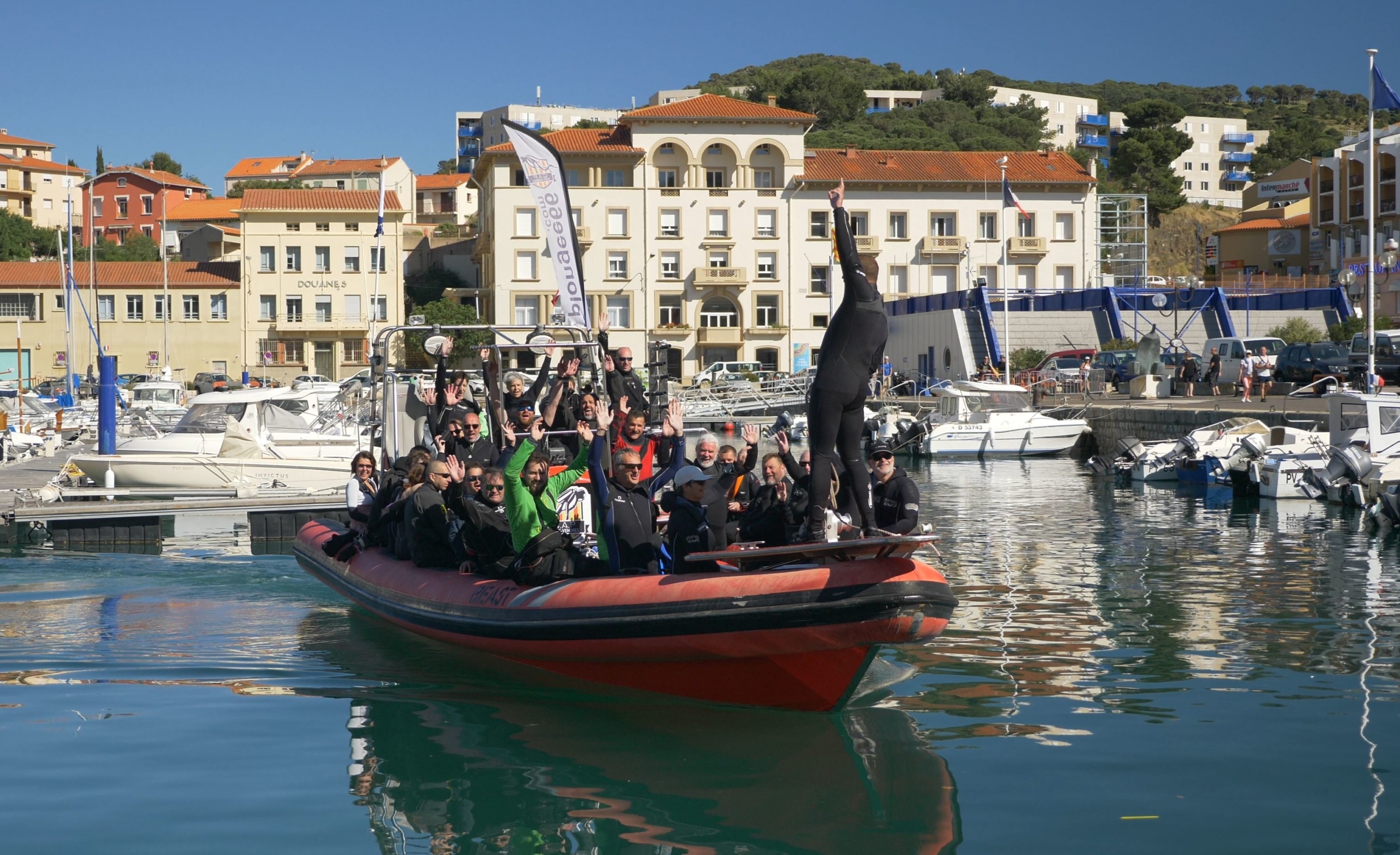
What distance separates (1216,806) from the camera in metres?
7.00

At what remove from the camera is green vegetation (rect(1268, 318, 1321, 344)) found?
4419 cm

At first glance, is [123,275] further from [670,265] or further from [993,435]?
[993,435]

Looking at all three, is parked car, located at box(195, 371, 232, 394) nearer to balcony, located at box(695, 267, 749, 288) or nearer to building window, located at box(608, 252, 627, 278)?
building window, located at box(608, 252, 627, 278)

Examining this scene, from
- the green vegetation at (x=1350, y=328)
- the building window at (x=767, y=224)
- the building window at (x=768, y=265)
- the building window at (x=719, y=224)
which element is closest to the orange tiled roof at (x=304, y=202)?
the building window at (x=719, y=224)

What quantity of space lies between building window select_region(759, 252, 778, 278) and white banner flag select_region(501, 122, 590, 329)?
42714 millimetres

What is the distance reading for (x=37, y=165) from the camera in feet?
302

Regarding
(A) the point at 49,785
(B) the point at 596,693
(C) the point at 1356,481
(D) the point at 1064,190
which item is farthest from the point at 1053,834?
(D) the point at 1064,190

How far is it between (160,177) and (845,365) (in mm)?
94606

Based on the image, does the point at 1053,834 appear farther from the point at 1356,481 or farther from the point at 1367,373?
the point at 1367,373

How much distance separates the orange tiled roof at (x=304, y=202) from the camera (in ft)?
209

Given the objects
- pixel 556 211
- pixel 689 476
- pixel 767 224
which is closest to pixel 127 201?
pixel 767 224

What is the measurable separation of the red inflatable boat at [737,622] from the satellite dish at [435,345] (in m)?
3.33

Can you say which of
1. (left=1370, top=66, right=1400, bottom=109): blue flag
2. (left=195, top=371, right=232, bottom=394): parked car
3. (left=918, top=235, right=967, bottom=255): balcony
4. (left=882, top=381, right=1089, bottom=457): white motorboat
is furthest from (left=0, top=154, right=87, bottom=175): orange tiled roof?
(left=1370, top=66, right=1400, bottom=109): blue flag

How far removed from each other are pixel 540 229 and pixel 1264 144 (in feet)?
285
